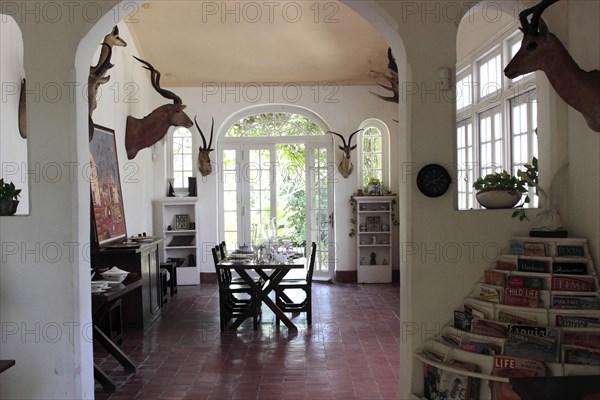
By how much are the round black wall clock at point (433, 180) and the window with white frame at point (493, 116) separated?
1.55m

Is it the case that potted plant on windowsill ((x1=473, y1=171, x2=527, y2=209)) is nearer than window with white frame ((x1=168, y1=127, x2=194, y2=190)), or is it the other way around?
potted plant on windowsill ((x1=473, y1=171, x2=527, y2=209))

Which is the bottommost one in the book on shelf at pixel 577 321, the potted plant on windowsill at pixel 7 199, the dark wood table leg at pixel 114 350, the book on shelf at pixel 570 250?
the dark wood table leg at pixel 114 350

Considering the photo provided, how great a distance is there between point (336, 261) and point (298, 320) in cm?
309

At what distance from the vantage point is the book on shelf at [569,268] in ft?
11.6

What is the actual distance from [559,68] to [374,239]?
22.1 ft

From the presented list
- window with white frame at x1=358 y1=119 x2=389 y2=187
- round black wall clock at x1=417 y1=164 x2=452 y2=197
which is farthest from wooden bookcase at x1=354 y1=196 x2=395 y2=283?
round black wall clock at x1=417 y1=164 x2=452 y2=197

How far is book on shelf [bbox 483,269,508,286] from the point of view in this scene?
146 inches

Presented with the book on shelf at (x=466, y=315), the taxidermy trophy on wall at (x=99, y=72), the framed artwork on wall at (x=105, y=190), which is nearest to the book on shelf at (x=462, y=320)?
the book on shelf at (x=466, y=315)

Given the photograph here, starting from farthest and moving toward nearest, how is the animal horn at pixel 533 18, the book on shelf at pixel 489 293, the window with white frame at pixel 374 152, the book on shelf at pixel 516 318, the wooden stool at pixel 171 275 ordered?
the window with white frame at pixel 374 152
the wooden stool at pixel 171 275
the book on shelf at pixel 489 293
the book on shelf at pixel 516 318
the animal horn at pixel 533 18

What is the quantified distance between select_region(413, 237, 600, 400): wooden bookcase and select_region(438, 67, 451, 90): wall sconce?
119cm

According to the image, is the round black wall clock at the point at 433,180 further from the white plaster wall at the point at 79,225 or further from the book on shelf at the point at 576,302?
the book on shelf at the point at 576,302

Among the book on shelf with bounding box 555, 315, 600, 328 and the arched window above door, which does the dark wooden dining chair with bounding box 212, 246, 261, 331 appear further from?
the book on shelf with bounding box 555, 315, 600, 328

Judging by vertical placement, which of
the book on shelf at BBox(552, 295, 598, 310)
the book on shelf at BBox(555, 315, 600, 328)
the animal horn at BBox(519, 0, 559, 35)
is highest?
the animal horn at BBox(519, 0, 559, 35)

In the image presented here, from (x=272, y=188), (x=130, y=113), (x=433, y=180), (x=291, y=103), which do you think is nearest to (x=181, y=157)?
(x=130, y=113)
